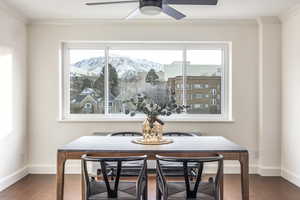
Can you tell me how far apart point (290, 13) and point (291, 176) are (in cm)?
230

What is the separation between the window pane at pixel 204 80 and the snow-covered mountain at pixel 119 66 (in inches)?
21.5

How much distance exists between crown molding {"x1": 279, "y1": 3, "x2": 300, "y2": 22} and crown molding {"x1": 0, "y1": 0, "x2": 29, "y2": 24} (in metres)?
3.81

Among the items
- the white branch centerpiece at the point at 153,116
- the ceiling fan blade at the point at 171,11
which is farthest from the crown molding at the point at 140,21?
the white branch centerpiece at the point at 153,116

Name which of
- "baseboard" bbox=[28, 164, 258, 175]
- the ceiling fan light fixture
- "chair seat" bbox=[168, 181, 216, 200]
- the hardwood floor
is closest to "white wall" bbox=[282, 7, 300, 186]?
the hardwood floor

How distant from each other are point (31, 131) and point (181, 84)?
8.25ft

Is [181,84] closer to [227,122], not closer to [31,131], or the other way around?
[227,122]

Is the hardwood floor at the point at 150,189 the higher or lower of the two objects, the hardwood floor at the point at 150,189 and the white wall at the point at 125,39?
the lower

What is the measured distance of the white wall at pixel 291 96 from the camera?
159 inches

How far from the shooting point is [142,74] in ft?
16.2

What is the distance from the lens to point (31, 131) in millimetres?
4691

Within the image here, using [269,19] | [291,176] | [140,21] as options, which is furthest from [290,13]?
[291,176]

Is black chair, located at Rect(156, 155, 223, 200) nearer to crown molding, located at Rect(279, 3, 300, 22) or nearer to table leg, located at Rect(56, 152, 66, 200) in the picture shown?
table leg, located at Rect(56, 152, 66, 200)

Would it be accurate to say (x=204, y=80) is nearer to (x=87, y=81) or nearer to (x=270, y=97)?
(x=270, y=97)

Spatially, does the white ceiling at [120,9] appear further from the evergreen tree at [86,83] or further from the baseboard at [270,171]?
the baseboard at [270,171]
